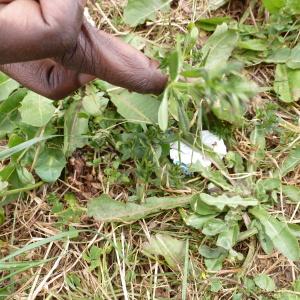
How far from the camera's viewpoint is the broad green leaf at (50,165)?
203 cm

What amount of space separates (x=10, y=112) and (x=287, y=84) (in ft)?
3.17

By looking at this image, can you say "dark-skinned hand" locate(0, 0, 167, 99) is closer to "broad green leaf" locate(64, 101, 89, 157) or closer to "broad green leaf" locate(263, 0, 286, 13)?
"broad green leaf" locate(64, 101, 89, 157)

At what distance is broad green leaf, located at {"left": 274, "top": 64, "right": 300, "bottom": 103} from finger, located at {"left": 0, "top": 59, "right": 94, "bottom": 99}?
72cm

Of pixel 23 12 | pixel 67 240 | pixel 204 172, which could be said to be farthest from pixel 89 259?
pixel 23 12

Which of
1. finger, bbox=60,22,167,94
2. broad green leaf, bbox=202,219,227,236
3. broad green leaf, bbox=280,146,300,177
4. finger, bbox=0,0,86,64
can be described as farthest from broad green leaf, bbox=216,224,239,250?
finger, bbox=0,0,86,64

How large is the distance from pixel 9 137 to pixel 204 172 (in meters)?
0.71

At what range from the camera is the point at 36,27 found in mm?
1189

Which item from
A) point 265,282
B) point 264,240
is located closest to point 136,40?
point 264,240

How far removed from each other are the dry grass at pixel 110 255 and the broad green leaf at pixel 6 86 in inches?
13.8

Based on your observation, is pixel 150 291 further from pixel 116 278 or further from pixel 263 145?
pixel 263 145

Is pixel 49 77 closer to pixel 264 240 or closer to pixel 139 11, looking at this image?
pixel 139 11

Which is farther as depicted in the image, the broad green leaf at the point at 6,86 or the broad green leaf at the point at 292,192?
the broad green leaf at the point at 6,86

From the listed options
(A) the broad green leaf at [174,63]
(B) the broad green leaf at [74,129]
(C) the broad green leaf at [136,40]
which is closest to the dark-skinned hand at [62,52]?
(A) the broad green leaf at [174,63]

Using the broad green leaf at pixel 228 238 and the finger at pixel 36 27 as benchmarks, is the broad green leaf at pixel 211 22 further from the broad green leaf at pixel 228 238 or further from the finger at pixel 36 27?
the finger at pixel 36 27
